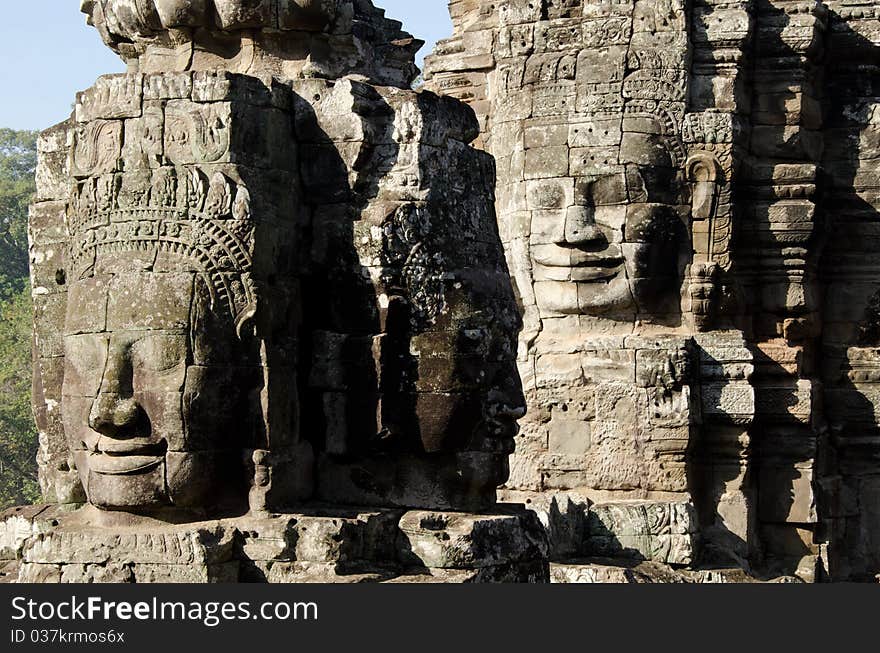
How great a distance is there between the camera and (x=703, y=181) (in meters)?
12.7

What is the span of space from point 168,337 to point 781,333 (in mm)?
7861

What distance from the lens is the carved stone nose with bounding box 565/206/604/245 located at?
40.8ft

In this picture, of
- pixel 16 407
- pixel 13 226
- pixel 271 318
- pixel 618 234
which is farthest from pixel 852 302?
pixel 13 226

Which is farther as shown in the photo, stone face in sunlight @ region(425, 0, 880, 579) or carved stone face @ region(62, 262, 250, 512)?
stone face in sunlight @ region(425, 0, 880, 579)

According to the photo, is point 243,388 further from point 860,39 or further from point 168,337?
point 860,39

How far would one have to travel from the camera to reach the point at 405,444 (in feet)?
23.1

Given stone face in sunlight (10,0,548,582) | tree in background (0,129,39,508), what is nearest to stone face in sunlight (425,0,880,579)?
stone face in sunlight (10,0,548,582)

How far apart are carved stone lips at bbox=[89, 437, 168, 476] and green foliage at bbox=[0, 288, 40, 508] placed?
20974mm

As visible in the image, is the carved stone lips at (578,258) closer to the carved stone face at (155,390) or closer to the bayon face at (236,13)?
the bayon face at (236,13)

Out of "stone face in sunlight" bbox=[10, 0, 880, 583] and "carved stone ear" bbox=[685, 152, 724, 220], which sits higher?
"carved stone ear" bbox=[685, 152, 724, 220]

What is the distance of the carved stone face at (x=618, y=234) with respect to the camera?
491 inches

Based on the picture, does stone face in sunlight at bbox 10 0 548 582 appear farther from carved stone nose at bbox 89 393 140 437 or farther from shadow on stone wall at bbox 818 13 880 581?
shadow on stone wall at bbox 818 13 880 581

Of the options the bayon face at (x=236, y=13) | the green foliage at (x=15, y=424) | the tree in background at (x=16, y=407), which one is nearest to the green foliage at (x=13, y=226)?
the tree in background at (x=16, y=407)

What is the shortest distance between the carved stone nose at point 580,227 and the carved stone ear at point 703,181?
88cm
